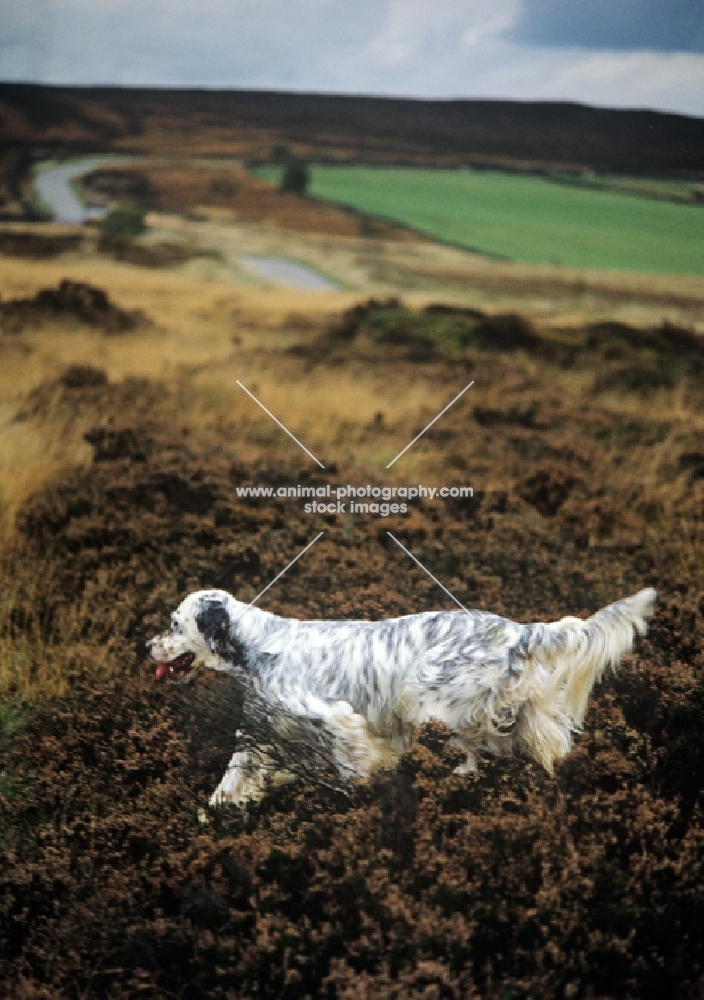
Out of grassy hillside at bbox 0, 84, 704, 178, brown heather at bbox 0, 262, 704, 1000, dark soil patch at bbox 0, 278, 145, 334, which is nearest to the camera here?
brown heather at bbox 0, 262, 704, 1000

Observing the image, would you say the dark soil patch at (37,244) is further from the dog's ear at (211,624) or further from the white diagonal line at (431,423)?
the dog's ear at (211,624)

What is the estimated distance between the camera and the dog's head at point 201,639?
3662 mm

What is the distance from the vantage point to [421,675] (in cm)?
330

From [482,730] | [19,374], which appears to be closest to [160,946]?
[482,730]

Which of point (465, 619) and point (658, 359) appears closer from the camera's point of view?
point (465, 619)

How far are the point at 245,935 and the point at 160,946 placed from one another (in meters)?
0.29

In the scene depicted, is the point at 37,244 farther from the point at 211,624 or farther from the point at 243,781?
the point at 243,781

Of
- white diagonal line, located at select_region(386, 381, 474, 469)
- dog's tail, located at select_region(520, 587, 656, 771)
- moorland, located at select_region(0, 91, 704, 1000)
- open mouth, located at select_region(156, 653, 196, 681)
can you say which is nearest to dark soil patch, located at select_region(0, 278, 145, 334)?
moorland, located at select_region(0, 91, 704, 1000)

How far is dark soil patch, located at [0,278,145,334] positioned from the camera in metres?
7.76

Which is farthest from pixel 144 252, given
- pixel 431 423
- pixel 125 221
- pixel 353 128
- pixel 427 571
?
pixel 427 571

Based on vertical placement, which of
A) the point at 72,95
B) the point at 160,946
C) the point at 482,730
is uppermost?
the point at 72,95

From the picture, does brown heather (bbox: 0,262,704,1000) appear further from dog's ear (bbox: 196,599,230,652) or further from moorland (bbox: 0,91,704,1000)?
dog's ear (bbox: 196,599,230,652)

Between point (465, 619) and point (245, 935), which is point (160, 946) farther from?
point (465, 619)

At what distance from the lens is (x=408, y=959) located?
2.77 metres
